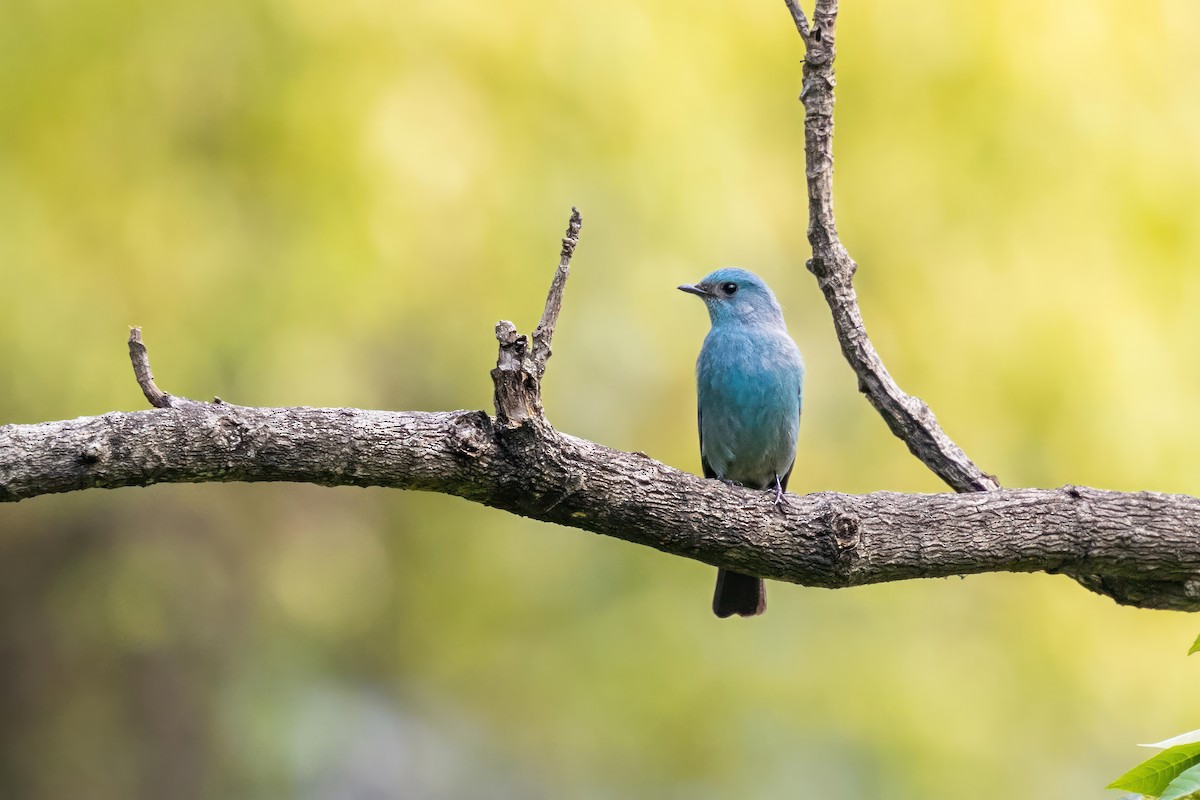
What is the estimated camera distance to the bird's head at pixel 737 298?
19.7ft

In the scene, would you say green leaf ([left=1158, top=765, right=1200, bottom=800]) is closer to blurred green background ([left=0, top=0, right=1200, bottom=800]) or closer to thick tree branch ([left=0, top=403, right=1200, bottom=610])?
thick tree branch ([left=0, top=403, right=1200, bottom=610])

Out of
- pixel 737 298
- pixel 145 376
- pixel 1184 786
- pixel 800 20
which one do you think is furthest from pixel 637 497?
pixel 737 298

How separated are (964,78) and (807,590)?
132 inches

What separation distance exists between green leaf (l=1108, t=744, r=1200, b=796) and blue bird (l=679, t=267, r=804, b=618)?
2.92 m

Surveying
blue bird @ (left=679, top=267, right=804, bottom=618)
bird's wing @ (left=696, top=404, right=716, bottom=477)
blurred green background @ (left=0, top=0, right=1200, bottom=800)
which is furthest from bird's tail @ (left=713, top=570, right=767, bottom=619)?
blurred green background @ (left=0, top=0, right=1200, bottom=800)

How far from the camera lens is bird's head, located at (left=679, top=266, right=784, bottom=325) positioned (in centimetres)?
600

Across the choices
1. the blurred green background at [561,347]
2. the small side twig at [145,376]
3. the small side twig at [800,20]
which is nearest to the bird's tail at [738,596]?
the blurred green background at [561,347]

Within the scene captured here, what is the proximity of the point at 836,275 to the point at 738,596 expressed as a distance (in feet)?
5.29

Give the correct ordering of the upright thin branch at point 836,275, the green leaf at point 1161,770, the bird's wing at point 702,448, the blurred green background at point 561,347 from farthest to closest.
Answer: the blurred green background at point 561,347
the bird's wing at point 702,448
the upright thin branch at point 836,275
the green leaf at point 1161,770

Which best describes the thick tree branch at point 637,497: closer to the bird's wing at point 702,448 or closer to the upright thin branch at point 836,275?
the upright thin branch at point 836,275

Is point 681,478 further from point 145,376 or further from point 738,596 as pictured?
point 738,596

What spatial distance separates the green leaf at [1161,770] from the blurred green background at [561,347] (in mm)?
4571

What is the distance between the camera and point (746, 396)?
18.7ft

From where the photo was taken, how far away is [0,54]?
6879mm
